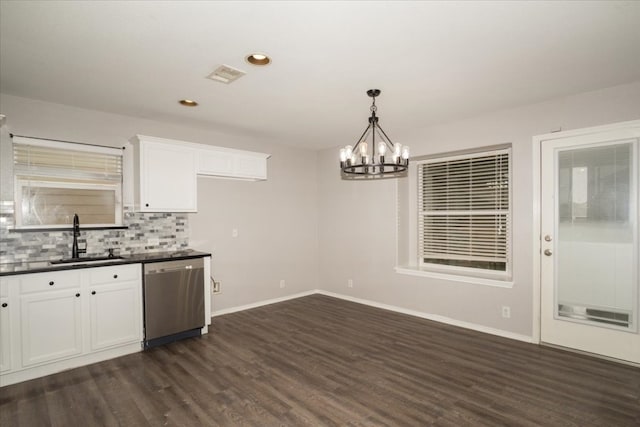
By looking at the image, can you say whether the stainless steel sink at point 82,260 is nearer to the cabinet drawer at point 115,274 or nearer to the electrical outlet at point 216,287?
the cabinet drawer at point 115,274

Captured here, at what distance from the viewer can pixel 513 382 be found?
2801 mm

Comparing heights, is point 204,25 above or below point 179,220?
above

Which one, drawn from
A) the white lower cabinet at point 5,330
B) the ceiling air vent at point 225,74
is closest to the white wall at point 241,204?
the white lower cabinet at point 5,330

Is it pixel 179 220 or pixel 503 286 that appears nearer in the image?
pixel 503 286

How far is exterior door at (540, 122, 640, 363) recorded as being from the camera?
3.14 metres

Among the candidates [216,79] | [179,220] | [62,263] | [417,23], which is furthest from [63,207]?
[417,23]

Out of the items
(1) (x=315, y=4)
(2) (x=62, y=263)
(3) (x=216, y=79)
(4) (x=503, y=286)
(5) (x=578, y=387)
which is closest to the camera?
(1) (x=315, y=4)

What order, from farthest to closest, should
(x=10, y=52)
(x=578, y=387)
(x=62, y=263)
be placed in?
(x=62, y=263)
(x=578, y=387)
(x=10, y=52)

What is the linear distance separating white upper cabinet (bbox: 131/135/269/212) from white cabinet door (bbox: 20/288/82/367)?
3.69 ft

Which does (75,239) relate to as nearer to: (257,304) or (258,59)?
(257,304)

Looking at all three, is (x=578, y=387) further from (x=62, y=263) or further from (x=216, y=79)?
(x=62, y=263)

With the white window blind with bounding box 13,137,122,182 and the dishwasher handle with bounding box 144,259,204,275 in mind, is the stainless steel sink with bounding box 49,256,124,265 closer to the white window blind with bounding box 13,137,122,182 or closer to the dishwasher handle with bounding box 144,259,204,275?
the dishwasher handle with bounding box 144,259,204,275

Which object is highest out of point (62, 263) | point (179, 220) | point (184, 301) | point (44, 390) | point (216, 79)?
point (216, 79)

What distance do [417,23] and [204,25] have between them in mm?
1304
